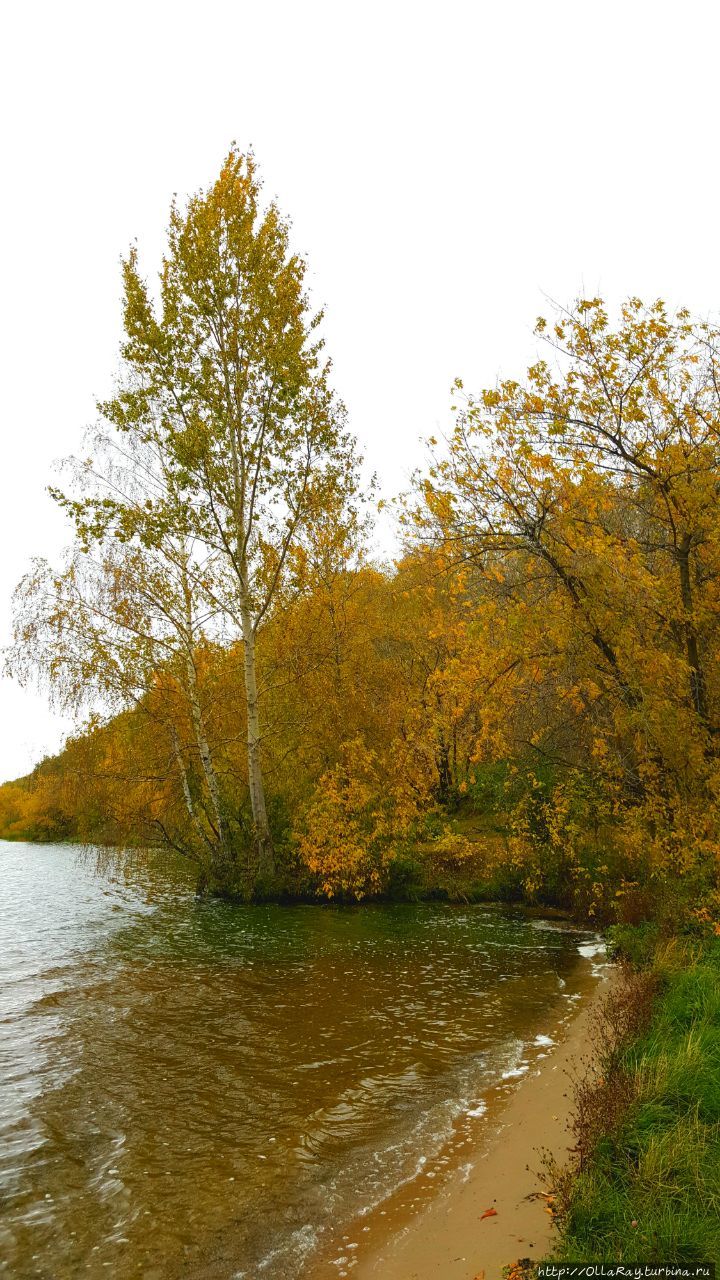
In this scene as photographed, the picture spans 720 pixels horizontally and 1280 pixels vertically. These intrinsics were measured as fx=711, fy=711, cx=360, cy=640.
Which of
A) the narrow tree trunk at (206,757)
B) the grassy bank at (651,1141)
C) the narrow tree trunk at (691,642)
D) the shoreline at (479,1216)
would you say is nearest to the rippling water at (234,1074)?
the shoreline at (479,1216)

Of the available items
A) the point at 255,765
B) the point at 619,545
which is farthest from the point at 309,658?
the point at 619,545

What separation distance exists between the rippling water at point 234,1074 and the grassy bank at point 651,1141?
161 cm

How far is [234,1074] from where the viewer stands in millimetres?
7953

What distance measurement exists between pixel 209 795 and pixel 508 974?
11.5 metres

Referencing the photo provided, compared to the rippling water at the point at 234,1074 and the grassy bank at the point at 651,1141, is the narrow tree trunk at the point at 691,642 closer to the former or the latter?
the grassy bank at the point at 651,1141

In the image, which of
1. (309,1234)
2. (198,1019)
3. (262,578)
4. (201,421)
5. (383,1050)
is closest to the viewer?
(309,1234)

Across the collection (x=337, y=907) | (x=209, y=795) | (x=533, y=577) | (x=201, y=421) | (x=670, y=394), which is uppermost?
(x=201, y=421)

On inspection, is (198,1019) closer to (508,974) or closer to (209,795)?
(508,974)

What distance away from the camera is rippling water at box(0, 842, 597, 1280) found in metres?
5.29

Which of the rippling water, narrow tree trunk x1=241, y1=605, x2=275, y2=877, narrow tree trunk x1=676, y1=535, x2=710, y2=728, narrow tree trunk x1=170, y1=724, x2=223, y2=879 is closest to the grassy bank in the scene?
the rippling water

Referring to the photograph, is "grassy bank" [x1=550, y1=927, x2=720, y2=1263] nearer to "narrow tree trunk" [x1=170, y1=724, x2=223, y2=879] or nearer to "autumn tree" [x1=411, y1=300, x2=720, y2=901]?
"autumn tree" [x1=411, y1=300, x2=720, y2=901]

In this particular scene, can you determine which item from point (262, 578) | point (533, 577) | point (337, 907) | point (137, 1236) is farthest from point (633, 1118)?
point (262, 578)

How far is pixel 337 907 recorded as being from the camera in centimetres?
1889

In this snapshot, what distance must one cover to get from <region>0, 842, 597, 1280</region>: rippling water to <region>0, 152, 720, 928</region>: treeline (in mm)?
3274
